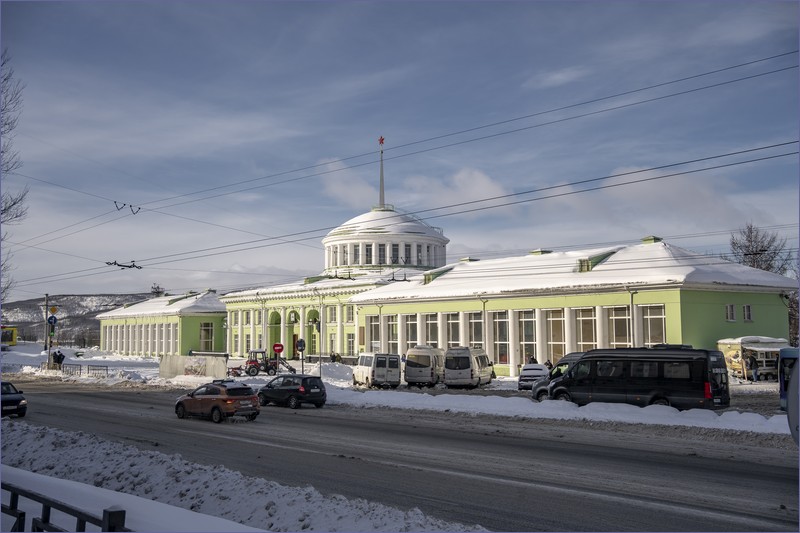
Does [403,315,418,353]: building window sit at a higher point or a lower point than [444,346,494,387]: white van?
higher

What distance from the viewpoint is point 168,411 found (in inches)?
1236

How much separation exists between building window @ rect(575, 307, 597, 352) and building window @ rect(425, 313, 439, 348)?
1323 centimetres

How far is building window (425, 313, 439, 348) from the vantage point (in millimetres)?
59656

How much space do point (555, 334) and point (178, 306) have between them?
202 feet

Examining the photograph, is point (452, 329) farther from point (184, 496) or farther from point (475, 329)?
point (184, 496)

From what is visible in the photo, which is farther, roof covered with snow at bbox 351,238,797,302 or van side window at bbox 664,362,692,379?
roof covered with snow at bbox 351,238,797,302

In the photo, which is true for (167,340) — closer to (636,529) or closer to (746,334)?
(746,334)

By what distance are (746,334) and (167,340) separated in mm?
75340

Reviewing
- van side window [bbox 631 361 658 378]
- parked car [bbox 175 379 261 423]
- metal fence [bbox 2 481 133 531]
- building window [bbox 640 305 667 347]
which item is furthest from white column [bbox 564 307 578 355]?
metal fence [bbox 2 481 133 531]

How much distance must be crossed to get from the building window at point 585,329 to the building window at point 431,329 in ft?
43.4

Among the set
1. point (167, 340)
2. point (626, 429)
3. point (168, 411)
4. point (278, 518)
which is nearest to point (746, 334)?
point (626, 429)

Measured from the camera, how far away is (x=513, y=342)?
5359 cm

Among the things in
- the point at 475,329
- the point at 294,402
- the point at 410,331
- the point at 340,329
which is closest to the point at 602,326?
the point at 475,329

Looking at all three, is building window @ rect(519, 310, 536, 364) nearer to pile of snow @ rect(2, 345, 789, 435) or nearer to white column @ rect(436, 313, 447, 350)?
pile of snow @ rect(2, 345, 789, 435)
